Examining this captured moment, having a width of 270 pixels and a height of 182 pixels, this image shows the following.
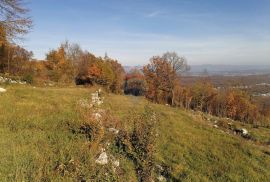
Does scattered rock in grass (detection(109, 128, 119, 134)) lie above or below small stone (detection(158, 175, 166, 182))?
above

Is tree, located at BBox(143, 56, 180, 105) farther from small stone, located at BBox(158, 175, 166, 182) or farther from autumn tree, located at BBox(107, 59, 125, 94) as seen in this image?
small stone, located at BBox(158, 175, 166, 182)

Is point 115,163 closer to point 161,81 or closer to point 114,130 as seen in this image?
point 114,130

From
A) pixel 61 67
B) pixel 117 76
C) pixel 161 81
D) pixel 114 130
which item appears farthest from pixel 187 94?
pixel 114 130

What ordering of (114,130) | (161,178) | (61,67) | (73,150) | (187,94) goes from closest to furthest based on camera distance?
(73,150)
(161,178)
(114,130)
(61,67)
(187,94)

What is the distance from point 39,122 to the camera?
970 centimetres

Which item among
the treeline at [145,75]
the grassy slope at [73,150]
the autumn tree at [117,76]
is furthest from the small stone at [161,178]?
the autumn tree at [117,76]

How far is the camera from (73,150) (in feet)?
23.7

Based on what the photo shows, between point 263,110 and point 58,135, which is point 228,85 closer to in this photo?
point 263,110

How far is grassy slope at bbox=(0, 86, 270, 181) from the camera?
6.34m

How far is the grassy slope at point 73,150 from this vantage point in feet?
20.8

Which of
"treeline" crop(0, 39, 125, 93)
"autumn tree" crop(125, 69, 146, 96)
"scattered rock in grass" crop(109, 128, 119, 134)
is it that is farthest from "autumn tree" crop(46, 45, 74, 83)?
"scattered rock in grass" crop(109, 128, 119, 134)

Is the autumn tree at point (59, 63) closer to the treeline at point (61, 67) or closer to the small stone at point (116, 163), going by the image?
the treeline at point (61, 67)

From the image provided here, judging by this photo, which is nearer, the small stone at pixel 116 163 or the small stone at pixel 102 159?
the small stone at pixel 102 159

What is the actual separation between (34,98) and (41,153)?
27.1 feet
